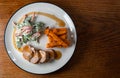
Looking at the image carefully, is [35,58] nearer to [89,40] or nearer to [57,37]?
[57,37]

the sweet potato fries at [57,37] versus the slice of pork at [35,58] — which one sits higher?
the sweet potato fries at [57,37]

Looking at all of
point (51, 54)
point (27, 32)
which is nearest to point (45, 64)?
point (51, 54)

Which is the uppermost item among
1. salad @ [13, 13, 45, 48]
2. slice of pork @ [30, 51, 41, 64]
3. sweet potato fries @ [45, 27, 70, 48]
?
salad @ [13, 13, 45, 48]

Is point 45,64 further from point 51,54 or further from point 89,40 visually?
point 89,40

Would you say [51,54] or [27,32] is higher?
[27,32]

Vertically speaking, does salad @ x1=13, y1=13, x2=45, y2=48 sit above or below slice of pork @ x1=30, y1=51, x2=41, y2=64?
above
